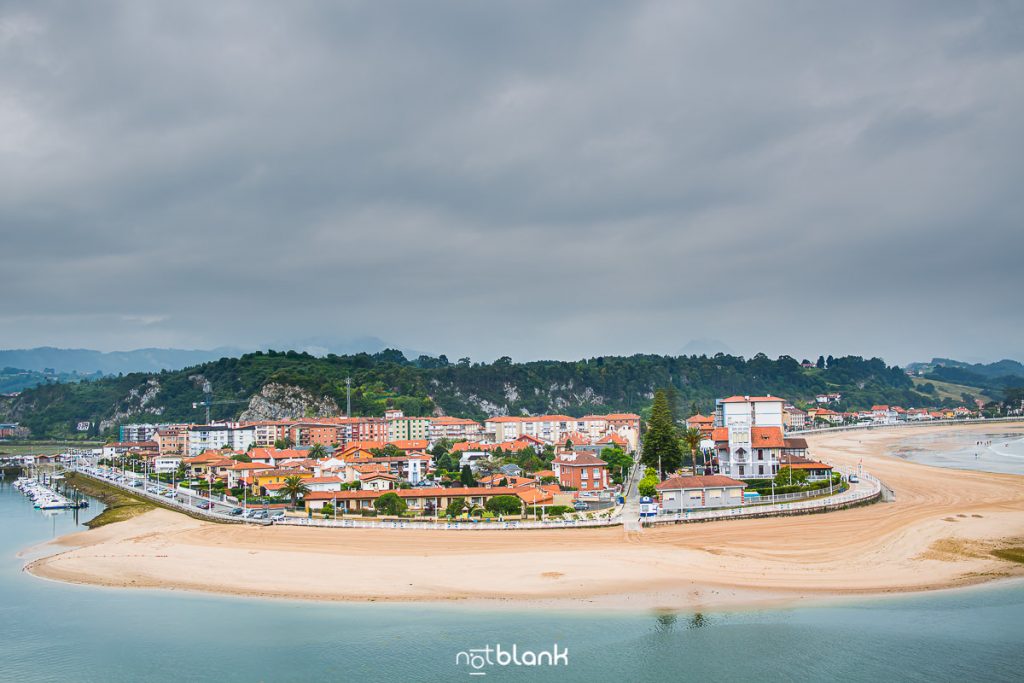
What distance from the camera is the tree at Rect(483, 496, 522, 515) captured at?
52000mm

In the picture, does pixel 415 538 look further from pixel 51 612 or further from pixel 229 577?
pixel 51 612

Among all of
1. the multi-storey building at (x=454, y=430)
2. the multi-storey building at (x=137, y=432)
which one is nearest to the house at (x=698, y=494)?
the multi-storey building at (x=454, y=430)

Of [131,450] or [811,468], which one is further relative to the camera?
[131,450]

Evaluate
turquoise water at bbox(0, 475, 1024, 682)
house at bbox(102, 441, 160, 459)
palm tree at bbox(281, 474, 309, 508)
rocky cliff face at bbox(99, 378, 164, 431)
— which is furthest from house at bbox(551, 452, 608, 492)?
rocky cliff face at bbox(99, 378, 164, 431)

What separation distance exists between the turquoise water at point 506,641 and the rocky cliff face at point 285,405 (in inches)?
4900

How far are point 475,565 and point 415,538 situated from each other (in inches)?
338

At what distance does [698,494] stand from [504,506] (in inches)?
522

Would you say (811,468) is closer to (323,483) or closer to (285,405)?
(323,483)

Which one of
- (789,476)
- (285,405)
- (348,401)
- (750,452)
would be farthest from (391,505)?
(285,405)

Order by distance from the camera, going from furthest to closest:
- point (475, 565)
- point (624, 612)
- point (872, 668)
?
point (475, 565), point (624, 612), point (872, 668)

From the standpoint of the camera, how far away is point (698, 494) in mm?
49688

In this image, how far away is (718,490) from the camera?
164 ft

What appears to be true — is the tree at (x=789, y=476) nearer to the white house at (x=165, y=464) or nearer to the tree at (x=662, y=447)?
the tree at (x=662, y=447)

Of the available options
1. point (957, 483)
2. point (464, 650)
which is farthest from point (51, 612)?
point (957, 483)
